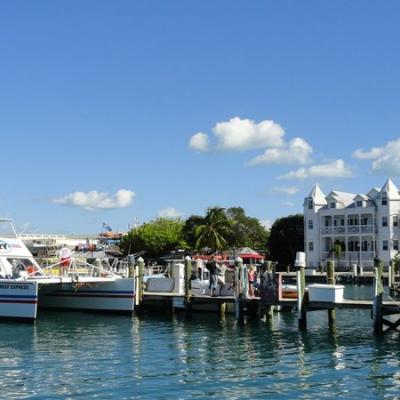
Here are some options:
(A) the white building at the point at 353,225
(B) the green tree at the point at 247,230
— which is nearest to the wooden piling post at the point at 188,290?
(A) the white building at the point at 353,225

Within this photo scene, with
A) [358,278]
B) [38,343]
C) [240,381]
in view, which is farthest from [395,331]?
[358,278]

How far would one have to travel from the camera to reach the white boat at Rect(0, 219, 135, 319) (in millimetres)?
31656

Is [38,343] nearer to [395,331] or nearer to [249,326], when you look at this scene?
[249,326]

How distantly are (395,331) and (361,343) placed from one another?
3230 mm

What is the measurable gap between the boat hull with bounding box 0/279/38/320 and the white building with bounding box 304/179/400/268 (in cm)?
6803

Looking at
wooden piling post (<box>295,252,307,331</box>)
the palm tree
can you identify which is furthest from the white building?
wooden piling post (<box>295,252,307,331</box>)

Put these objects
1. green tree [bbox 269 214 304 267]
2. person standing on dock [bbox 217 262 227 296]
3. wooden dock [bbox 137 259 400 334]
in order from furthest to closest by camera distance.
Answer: green tree [bbox 269 214 304 267] < person standing on dock [bbox 217 262 227 296] < wooden dock [bbox 137 259 400 334]

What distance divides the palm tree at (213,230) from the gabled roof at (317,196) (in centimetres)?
1392

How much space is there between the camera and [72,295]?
37.5 meters

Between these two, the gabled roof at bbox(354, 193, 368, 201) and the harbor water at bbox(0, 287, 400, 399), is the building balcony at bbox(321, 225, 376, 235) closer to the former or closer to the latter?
the gabled roof at bbox(354, 193, 368, 201)

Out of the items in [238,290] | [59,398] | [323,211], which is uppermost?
[323,211]

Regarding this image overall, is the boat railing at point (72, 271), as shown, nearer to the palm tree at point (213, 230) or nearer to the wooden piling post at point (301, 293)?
the wooden piling post at point (301, 293)

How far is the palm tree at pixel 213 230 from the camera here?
310ft

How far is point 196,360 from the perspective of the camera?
71.2 feet
